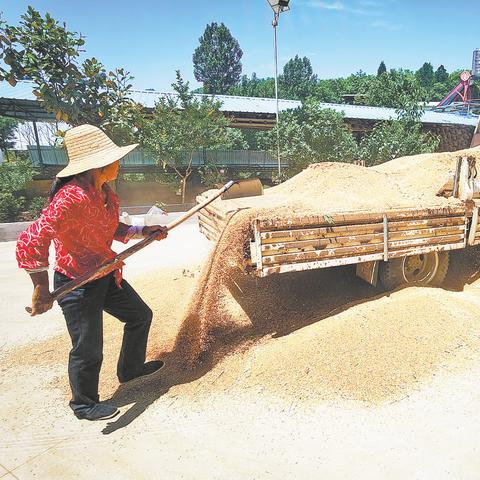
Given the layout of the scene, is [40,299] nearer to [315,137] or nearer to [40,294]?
[40,294]

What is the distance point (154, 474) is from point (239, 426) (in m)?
0.60

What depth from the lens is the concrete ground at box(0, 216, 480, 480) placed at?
84.8 inches

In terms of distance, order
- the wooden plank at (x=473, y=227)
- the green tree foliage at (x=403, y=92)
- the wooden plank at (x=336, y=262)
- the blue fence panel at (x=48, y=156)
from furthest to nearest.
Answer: the blue fence panel at (x=48, y=156)
the green tree foliage at (x=403, y=92)
the wooden plank at (x=473, y=227)
the wooden plank at (x=336, y=262)

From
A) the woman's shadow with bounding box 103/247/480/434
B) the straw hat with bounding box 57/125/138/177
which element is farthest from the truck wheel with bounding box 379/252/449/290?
the straw hat with bounding box 57/125/138/177

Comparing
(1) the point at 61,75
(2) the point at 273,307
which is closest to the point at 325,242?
(2) the point at 273,307

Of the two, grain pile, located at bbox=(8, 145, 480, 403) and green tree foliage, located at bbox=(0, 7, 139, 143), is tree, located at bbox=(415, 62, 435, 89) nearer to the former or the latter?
green tree foliage, located at bbox=(0, 7, 139, 143)

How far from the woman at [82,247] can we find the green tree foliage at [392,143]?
35.4 feet

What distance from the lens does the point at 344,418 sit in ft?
8.32

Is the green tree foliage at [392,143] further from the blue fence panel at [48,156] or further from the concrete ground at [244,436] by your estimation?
the blue fence panel at [48,156]

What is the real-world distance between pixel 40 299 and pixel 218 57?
52.1m

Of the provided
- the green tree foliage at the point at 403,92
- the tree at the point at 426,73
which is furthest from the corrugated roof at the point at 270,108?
the tree at the point at 426,73

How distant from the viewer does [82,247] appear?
2.46m

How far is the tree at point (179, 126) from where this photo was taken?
39.4ft

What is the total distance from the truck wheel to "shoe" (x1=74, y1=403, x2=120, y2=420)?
2892mm
